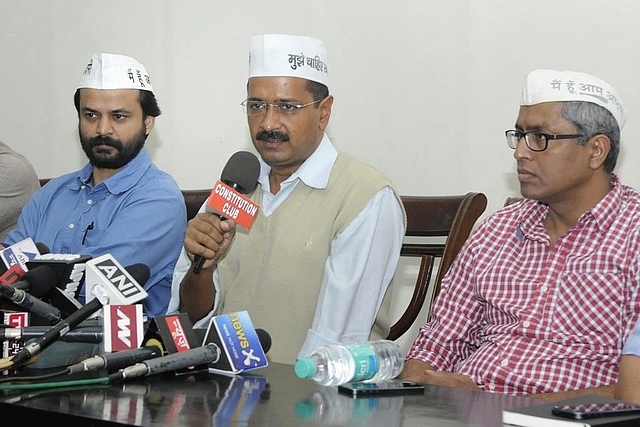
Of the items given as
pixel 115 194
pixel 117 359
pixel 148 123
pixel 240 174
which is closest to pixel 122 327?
pixel 117 359

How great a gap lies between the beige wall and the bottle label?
71.4 inches

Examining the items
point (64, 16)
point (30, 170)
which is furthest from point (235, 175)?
point (64, 16)

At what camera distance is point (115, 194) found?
3203 millimetres

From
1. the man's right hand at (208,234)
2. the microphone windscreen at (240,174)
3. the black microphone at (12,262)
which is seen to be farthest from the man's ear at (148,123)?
the man's right hand at (208,234)

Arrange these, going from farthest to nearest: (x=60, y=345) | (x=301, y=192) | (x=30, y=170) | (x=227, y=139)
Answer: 1. (x=227, y=139)
2. (x=30, y=170)
3. (x=301, y=192)
4. (x=60, y=345)

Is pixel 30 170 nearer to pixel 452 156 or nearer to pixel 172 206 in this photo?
pixel 172 206

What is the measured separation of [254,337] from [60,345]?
1.13 ft

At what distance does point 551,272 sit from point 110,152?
1.70 m

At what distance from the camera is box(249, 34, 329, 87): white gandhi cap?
2.67 meters

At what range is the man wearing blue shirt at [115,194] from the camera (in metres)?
3.05

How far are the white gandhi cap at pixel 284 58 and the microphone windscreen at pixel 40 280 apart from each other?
3.21 ft

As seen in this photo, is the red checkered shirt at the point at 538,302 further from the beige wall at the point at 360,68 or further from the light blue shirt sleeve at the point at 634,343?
the beige wall at the point at 360,68

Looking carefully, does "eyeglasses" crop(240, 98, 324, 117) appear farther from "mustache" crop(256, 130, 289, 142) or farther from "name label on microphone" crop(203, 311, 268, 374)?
"name label on microphone" crop(203, 311, 268, 374)

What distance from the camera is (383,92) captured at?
366cm
